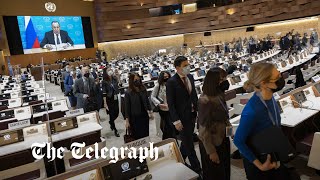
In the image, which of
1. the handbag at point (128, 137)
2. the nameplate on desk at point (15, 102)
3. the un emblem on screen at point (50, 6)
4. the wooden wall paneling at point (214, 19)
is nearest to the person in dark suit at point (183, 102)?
the handbag at point (128, 137)

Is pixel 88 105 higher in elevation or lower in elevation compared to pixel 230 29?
lower

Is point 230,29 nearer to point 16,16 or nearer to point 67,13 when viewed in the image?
point 67,13

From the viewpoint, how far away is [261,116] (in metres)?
2.09

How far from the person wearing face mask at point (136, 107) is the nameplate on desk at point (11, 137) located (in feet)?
5.48

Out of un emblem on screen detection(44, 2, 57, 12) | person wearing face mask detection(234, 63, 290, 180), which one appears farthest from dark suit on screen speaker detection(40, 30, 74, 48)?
person wearing face mask detection(234, 63, 290, 180)

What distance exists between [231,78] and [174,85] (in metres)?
4.68

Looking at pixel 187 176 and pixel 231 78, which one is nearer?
pixel 187 176

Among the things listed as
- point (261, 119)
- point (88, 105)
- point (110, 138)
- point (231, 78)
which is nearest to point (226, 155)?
point (261, 119)

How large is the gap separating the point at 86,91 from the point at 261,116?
199 inches

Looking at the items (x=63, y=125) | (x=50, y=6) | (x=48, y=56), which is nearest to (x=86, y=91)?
(x=63, y=125)

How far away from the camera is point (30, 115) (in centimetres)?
580

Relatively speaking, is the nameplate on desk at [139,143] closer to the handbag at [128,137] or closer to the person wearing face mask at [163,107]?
the person wearing face mask at [163,107]

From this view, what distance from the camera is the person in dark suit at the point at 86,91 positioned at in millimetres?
6336

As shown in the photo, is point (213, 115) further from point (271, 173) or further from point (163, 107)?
point (163, 107)
